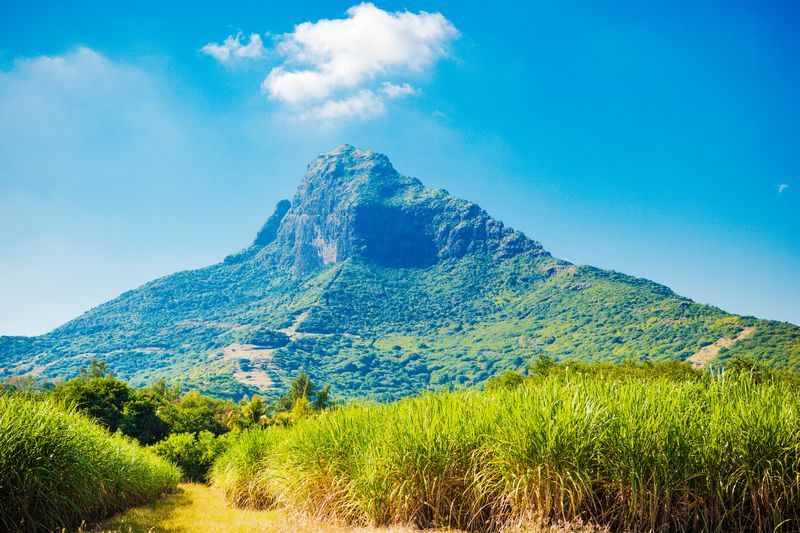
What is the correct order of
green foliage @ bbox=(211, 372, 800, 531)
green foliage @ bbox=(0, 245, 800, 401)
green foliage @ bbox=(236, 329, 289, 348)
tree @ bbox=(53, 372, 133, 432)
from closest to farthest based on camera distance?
green foliage @ bbox=(211, 372, 800, 531), tree @ bbox=(53, 372, 133, 432), green foliage @ bbox=(0, 245, 800, 401), green foliage @ bbox=(236, 329, 289, 348)

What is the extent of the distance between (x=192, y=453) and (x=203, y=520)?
→ 59.6ft

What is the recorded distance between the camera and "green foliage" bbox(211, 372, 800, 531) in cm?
515

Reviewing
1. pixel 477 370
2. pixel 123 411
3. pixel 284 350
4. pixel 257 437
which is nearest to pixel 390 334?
pixel 284 350

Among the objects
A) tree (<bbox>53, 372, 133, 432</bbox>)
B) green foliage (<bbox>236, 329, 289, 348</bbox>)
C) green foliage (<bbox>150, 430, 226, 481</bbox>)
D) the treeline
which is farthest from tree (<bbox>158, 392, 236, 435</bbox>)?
green foliage (<bbox>236, 329, 289, 348</bbox>)

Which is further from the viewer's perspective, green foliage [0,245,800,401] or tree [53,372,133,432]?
green foliage [0,245,800,401]

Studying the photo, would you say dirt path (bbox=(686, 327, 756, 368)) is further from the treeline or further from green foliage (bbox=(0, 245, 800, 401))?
the treeline

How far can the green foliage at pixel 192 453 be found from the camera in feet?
82.8

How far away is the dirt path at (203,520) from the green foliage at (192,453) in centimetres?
1189

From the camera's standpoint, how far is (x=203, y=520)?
9.69 m

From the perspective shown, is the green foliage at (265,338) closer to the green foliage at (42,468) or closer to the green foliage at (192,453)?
the green foliage at (192,453)

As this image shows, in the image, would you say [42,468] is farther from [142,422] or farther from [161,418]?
[161,418]

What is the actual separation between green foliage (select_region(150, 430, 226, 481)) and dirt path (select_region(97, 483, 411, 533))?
11.9 meters

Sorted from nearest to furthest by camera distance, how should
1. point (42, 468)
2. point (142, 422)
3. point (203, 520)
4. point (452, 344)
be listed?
point (42, 468)
point (203, 520)
point (142, 422)
point (452, 344)

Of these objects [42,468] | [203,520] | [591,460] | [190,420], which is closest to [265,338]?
[190,420]
